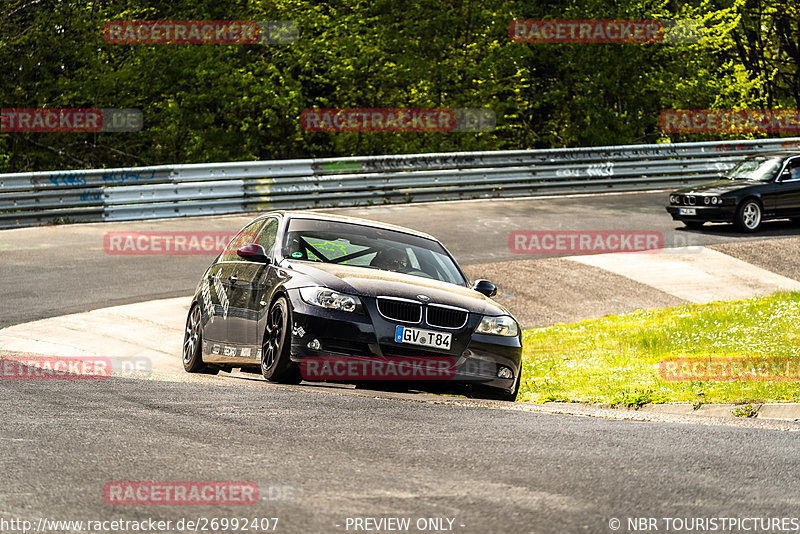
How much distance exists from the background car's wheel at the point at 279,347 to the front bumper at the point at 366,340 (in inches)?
4.3

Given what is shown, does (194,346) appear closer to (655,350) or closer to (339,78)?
(655,350)

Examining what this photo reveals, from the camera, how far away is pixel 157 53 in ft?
93.3

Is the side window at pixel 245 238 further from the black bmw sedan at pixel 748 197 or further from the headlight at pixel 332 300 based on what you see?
the black bmw sedan at pixel 748 197

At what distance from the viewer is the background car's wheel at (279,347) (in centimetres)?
856

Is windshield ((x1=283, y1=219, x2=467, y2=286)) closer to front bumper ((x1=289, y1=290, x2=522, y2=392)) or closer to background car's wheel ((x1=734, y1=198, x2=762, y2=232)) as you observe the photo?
front bumper ((x1=289, y1=290, x2=522, y2=392))

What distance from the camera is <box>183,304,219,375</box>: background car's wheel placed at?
1044 cm

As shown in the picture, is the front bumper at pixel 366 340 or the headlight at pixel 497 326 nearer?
the front bumper at pixel 366 340

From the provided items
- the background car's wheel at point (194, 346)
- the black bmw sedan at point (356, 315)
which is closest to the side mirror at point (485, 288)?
the black bmw sedan at point (356, 315)

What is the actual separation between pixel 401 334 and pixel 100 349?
17.2 ft

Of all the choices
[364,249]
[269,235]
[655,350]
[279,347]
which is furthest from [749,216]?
[279,347]

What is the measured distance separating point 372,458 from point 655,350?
717cm

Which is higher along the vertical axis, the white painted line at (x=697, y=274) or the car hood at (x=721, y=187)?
the car hood at (x=721, y=187)

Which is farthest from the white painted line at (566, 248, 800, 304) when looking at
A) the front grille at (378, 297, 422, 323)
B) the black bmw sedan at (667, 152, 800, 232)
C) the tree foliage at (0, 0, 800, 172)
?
the tree foliage at (0, 0, 800, 172)

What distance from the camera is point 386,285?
869 centimetres
